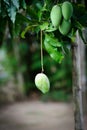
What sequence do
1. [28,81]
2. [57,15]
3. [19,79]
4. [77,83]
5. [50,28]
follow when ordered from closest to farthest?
[57,15] → [50,28] → [77,83] → [19,79] → [28,81]

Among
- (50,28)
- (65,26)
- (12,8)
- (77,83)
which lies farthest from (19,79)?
(65,26)

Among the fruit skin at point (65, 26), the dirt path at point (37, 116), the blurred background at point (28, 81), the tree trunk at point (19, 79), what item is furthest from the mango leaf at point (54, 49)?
the tree trunk at point (19, 79)

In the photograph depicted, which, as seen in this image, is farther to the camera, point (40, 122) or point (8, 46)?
point (8, 46)

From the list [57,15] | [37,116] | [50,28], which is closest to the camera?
[57,15]

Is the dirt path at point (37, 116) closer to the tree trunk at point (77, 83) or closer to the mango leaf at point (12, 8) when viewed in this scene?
the tree trunk at point (77, 83)

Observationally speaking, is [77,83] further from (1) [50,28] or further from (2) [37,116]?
(2) [37,116]

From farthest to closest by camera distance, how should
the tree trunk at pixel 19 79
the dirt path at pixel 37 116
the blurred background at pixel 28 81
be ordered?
the tree trunk at pixel 19 79 → the blurred background at pixel 28 81 → the dirt path at pixel 37 116

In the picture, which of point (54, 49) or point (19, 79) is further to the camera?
point (19, 79)

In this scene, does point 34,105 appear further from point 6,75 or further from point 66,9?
point 66,9

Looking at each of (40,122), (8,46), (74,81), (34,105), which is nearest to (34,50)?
(8,46)
